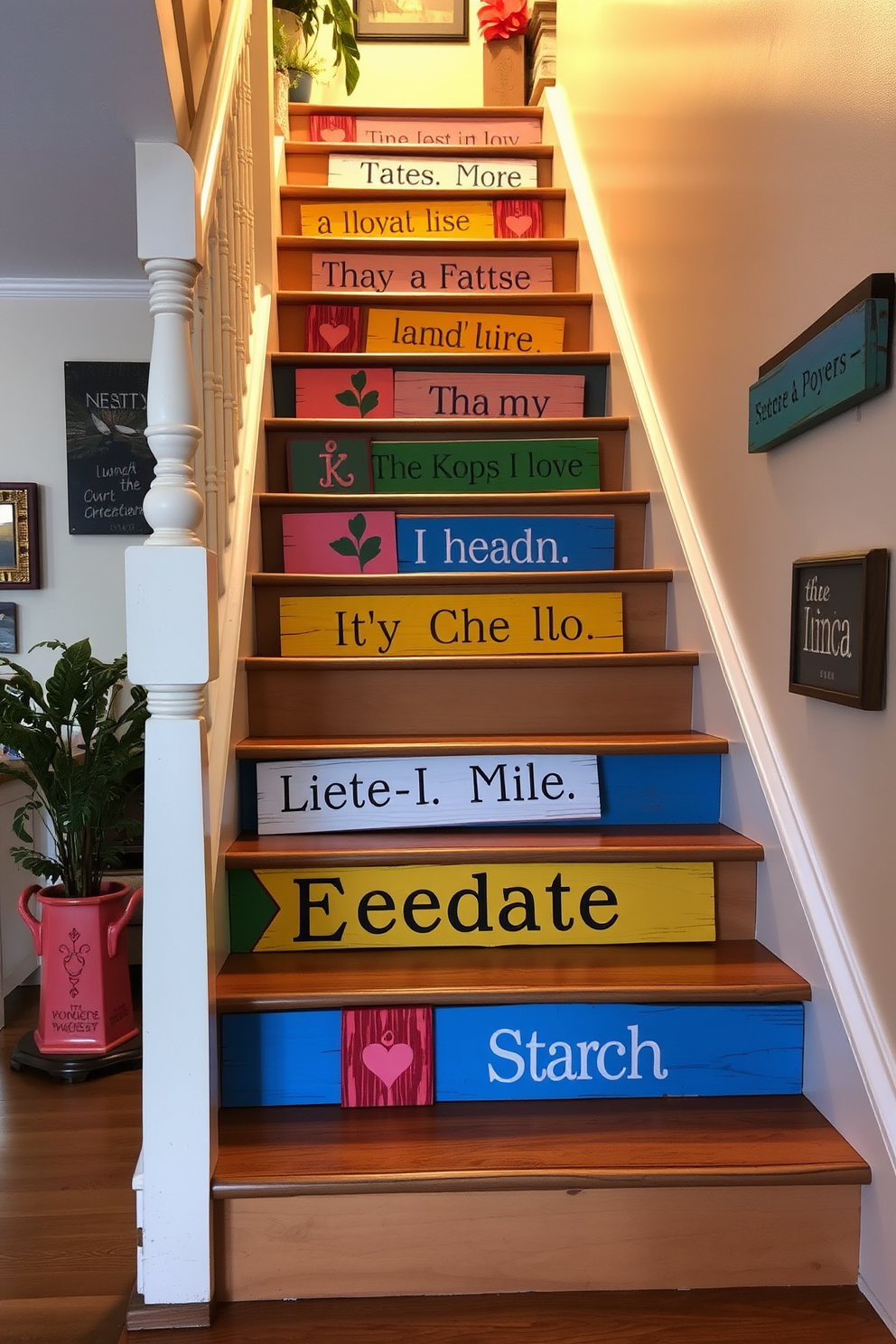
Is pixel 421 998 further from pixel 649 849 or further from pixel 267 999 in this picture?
pixel 649 849

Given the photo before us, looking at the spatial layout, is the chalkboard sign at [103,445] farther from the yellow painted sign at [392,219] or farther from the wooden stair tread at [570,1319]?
the wooden stair tread at [570,1319]

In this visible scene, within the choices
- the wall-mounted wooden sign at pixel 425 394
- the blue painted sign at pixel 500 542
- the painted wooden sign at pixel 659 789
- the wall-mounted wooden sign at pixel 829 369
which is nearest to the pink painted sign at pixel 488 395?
the wall-mounted wooden sign at pixel 425 394

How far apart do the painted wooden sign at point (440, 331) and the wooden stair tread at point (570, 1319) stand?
202 centimetres

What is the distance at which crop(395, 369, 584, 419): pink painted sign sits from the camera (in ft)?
7.98

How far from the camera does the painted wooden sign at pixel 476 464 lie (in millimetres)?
2271

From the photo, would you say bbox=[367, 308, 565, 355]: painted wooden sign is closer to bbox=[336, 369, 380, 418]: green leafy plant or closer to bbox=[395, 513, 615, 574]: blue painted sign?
bbox=[336, 369, 380, 418]: green leafy plant

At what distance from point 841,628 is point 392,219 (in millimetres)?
2172

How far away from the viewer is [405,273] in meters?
2.72

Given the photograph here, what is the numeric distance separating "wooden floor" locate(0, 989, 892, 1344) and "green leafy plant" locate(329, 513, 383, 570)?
125 cm

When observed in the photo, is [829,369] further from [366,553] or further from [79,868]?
[79,868]

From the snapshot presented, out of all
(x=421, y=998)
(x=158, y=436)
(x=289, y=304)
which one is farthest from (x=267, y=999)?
(x=289, y=304)

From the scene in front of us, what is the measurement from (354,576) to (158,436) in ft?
2.59

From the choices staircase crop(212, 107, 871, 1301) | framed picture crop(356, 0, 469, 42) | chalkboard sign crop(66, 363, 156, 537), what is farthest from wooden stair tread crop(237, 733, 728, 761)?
framed picture crop(356, 0, 469, 42)

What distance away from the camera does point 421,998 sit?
1389mm
